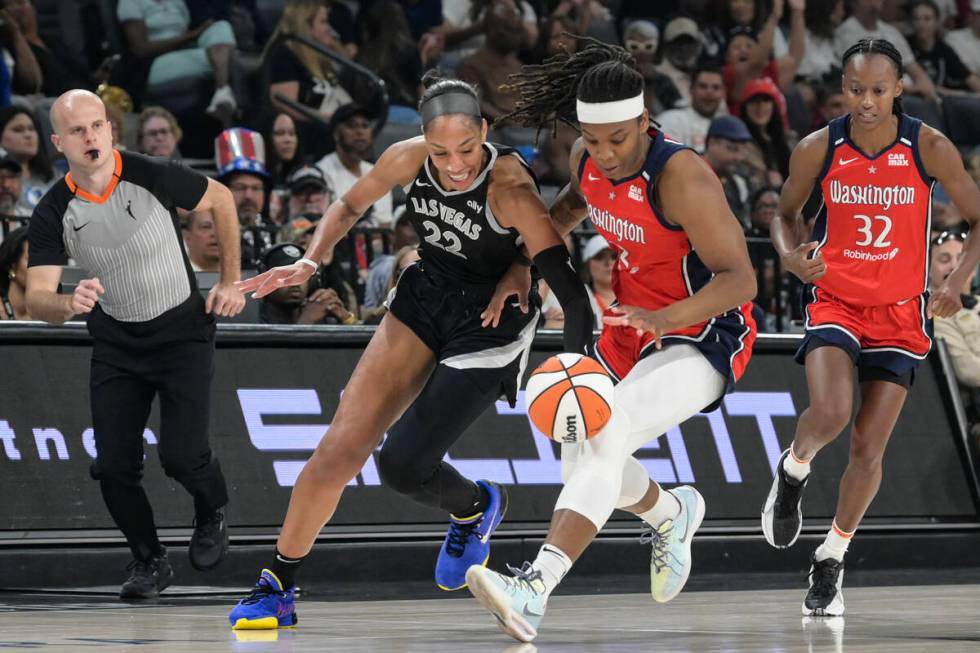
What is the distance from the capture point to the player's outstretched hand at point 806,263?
6.17 meters

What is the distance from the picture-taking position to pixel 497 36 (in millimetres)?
12805

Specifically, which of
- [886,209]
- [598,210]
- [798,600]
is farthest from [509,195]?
[798,600]

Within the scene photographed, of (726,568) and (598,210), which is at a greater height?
(598,210)

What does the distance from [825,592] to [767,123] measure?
755 centimetres

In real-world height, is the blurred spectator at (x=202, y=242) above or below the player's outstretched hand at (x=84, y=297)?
below

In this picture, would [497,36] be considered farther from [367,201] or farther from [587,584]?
[367,201]

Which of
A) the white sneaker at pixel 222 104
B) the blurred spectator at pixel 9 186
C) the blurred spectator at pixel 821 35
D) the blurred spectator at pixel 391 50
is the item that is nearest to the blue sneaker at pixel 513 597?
the blurred spectator at pixel 9 186

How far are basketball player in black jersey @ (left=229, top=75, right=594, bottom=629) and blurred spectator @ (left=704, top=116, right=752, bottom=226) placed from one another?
21.2 feet

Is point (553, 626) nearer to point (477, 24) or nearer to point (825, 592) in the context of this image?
point (825, 592)

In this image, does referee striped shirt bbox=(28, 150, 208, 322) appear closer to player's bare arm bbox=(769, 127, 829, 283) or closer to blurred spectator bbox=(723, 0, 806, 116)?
player's bare arm bbox=(769, 127, 829, 283)

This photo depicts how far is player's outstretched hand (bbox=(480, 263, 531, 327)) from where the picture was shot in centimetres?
562

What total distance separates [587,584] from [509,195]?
2.88m

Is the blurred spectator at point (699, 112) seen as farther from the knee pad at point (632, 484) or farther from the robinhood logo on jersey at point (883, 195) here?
the knee pad at point (632, 484)

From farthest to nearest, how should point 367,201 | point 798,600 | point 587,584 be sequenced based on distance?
point 587,584, point 798,600, point 367,201
